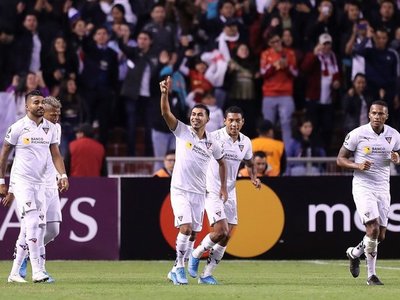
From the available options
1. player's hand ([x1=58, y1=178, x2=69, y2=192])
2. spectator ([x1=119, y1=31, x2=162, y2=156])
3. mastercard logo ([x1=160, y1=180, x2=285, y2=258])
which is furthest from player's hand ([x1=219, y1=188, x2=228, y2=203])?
spectator ([x1=119, y1=31, x2=162, y2=156])

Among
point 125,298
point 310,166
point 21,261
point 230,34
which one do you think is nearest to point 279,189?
point 310,166

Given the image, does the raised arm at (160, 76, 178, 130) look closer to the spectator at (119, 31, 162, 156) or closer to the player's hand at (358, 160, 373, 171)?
the player's hand at (358, 160, 373, 171)

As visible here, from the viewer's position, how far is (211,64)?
24.8 m

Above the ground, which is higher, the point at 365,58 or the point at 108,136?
the point at 365,58

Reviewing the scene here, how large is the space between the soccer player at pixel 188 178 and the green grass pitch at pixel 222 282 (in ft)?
1.94

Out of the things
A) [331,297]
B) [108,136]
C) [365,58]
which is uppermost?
[365,58]

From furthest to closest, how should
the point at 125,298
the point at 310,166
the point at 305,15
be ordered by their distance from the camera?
the point at 305,15 < the point at 310,166 < the point at 125,298

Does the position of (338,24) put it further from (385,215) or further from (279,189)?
(385,215)

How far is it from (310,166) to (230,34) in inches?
123

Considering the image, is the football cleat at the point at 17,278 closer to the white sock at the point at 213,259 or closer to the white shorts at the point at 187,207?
the white shorts at the point at 187,207

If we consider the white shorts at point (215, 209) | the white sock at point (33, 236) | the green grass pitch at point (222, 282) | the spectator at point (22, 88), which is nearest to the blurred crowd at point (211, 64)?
the spectator at point (22, 88)

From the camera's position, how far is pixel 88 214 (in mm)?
22016

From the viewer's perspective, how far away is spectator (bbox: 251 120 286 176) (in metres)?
22.3

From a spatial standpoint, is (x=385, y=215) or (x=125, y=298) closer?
(x=125, y=298)
